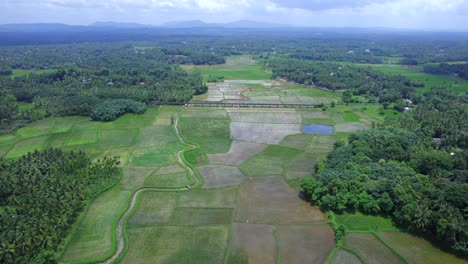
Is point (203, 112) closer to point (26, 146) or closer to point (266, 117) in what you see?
point (266, 117)

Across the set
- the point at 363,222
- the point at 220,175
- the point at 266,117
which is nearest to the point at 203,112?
the point at 266,117

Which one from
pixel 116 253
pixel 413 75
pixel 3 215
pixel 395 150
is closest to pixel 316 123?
pixel 395 150

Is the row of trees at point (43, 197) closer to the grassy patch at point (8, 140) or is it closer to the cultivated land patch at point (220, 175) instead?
the cultivated land patch at point (220, 175)

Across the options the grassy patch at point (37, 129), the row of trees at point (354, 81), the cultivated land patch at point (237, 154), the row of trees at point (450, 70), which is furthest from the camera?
the row of trees at point (450, 70)

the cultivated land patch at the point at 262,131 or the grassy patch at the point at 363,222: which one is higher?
the cultivated land patch at the point at 262,131

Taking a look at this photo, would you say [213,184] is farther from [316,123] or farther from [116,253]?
Answer: [316,123]

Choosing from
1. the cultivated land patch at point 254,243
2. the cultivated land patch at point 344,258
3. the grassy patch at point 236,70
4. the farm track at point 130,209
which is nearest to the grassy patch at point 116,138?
the farm track at point 130,209


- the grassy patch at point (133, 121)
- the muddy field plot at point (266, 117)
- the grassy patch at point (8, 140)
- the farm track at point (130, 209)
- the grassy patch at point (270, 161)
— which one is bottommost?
the farm track at point (130, 209)

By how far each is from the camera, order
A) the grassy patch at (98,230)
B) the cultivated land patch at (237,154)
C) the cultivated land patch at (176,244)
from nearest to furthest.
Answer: the cultivated land patch at (176,244), the grassy patch at (98,230), the cultivated land patch at (237,154)

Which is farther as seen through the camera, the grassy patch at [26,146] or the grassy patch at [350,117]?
the grassy patch at [350,117]
